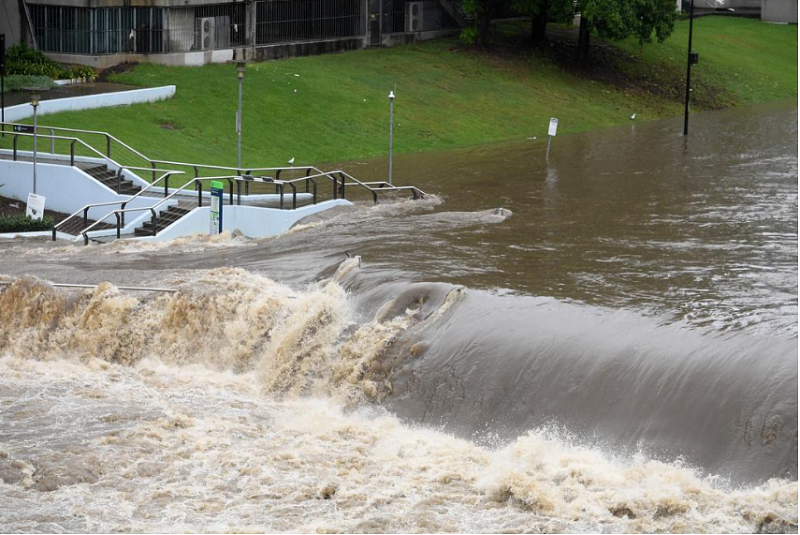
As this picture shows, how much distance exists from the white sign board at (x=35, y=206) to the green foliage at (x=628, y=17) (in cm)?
3194

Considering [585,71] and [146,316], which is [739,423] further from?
[585,71]

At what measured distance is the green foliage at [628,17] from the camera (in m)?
55.8

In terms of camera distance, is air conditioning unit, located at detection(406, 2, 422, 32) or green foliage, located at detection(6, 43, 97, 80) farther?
air conditioning unit, located at detection(406, 2, 422, 32)

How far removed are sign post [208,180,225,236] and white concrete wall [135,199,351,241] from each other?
1.56 feet

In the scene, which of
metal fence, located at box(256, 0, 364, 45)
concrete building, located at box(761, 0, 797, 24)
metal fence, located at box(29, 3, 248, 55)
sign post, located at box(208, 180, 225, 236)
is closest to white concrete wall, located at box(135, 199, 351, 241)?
sign post, located at box(208, 180, 225, 236)

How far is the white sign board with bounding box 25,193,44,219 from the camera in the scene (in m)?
30.1

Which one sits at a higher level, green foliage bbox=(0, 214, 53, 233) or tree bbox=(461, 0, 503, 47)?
tree bbox=(461, 0, 503, 47)

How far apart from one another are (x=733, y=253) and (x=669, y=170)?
49.3 ft

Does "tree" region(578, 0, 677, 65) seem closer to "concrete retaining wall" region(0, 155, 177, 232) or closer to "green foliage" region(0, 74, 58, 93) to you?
"green foliage" region(0, 74, 58, 93)

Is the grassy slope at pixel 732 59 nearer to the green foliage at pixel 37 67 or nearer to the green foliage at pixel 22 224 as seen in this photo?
the green foliage at pixel 37 67

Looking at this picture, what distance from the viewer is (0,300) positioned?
78.1ft

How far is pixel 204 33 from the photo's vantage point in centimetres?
5062

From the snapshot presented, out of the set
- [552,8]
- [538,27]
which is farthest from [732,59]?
[552,8]

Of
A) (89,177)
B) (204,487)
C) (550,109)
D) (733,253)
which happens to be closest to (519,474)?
(204,487)
